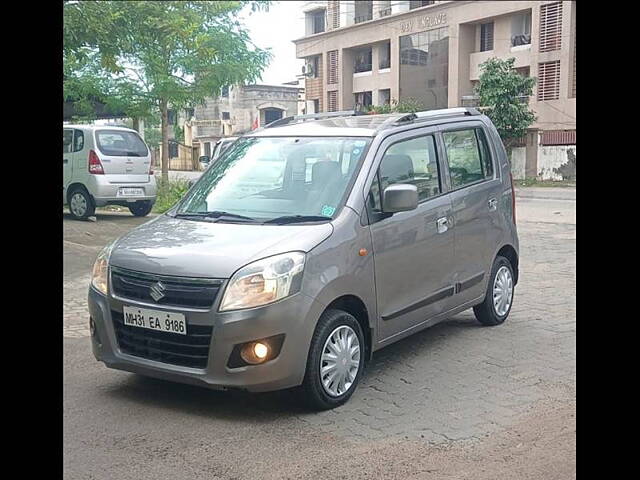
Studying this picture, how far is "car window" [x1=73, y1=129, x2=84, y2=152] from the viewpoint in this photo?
1460 centimetres

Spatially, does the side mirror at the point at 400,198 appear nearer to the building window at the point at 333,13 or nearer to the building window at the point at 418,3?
the building window at the point at 418,3

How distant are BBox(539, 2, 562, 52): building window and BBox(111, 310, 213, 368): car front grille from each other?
31660 mm

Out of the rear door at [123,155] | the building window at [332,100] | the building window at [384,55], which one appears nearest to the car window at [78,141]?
the rear door at [123,155]

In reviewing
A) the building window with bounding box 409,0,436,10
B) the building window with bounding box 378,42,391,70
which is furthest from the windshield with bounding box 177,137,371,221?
the building window with bounding box 378,42,391,70

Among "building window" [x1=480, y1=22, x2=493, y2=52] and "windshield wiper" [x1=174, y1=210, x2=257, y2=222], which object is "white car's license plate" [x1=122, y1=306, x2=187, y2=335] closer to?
"windshield wiper" [x1=174, y1=210, x2=257, y2=222]

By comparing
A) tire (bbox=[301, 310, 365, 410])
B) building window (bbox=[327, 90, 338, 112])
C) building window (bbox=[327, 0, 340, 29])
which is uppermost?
building window (bbox=[327, 0, 340, 29])

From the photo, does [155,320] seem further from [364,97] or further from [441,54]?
[364,97]

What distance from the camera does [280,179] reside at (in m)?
5.58

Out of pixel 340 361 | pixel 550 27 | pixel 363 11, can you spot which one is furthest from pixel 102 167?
pixel 363 11

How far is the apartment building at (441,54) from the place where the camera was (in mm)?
33125

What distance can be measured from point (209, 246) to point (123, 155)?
35.0 feet
